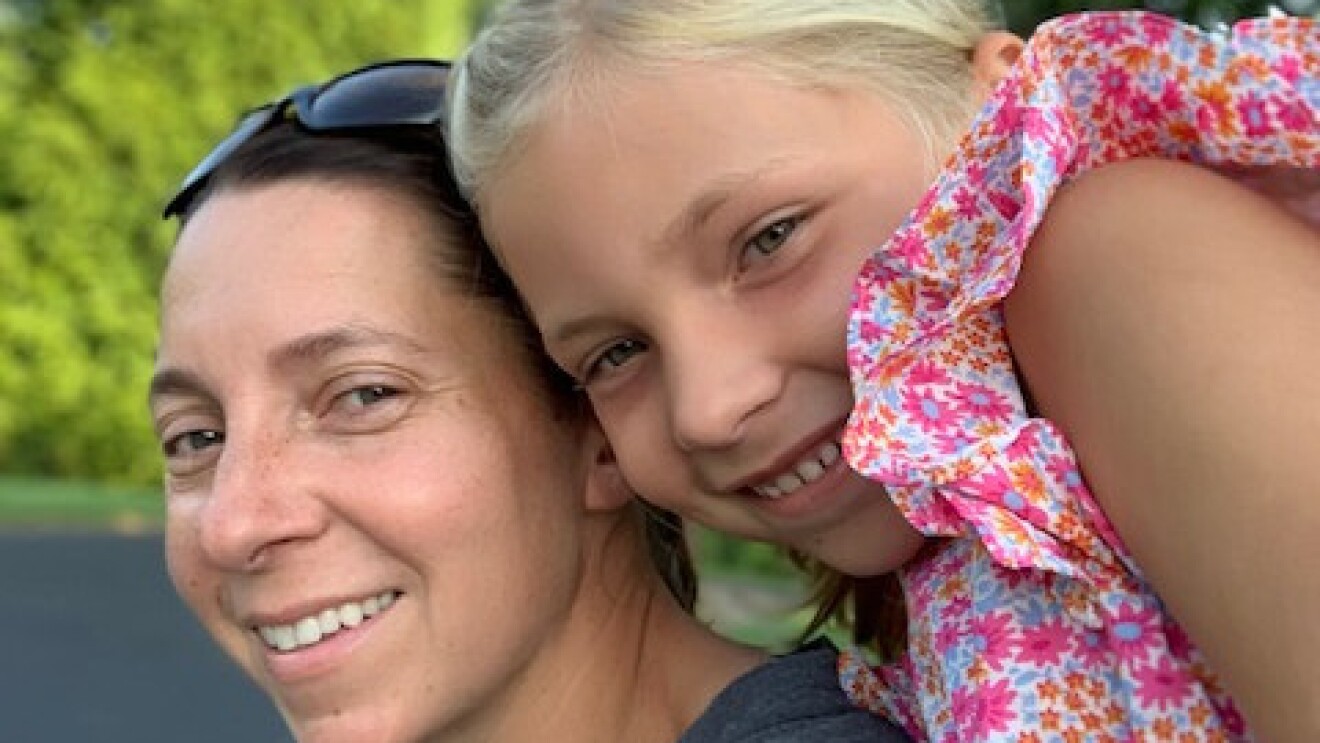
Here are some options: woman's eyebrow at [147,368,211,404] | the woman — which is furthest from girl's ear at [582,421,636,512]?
woman's eyebrow at [147,368,211,404]

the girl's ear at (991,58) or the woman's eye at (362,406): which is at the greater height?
the girl's ear at (991,58)

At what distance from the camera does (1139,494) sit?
1.35m

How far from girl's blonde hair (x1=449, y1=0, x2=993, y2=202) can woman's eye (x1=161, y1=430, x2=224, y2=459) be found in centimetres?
40

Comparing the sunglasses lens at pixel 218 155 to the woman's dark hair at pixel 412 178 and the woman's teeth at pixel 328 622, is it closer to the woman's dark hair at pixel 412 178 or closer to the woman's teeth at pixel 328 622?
the woman's dark hair at pixel 412 178

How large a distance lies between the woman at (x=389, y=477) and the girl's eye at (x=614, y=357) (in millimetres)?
188

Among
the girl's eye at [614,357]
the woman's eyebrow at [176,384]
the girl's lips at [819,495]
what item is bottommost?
the girl's lips at [819,495]

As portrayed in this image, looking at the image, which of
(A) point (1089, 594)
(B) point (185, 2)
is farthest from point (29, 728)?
(B) point (185, 2)

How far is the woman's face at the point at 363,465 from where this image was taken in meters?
2.06

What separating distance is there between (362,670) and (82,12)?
1318 centimetres

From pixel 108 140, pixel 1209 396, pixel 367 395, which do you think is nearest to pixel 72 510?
pixel 108 140

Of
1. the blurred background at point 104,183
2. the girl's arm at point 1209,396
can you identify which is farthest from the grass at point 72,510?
the girl's arm at point 1209,396

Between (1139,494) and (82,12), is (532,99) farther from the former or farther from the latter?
(82,12)

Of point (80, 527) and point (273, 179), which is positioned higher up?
point (273, 179)

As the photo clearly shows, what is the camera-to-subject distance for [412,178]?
2.19 meters
